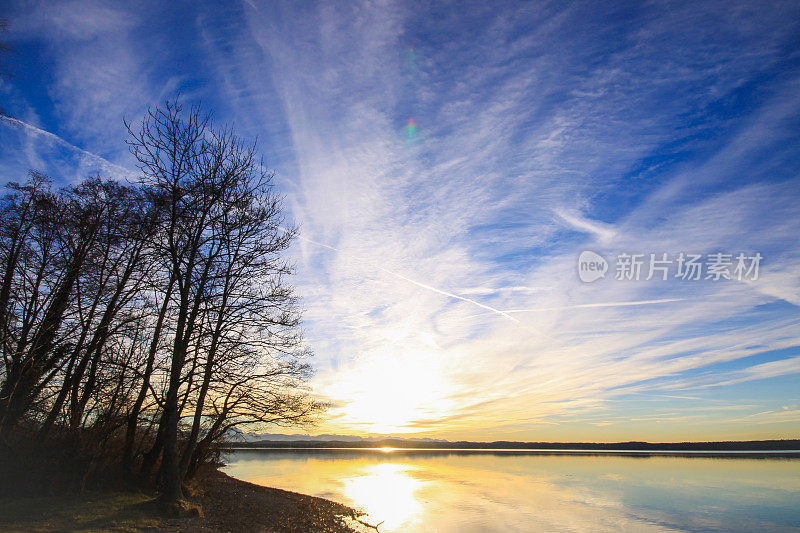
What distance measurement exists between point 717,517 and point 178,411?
3576cm

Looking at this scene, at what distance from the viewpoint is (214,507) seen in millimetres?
18641

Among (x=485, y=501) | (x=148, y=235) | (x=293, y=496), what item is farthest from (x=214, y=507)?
(x=485, y=501)

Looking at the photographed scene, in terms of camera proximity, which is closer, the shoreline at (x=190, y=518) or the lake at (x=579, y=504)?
the shoreline at (x=190, y=518)

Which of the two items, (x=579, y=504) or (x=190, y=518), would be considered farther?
(x=579, y=504)

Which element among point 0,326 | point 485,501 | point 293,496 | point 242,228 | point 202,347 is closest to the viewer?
point 0,326

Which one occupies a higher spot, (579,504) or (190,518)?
(190,518)

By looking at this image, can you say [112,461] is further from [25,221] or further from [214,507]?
[25,221]

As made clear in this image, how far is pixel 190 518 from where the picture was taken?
1548 cm

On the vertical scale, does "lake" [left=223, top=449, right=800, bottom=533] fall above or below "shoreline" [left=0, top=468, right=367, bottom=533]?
below

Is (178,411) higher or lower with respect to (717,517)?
higher

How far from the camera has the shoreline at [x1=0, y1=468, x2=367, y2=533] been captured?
41.3 ft

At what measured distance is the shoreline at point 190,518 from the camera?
12578 millimetres

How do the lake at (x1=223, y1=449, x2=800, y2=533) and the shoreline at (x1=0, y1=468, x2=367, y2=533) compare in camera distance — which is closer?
the shoreline at (x1=0, y1=468, x2=367, y2=533)

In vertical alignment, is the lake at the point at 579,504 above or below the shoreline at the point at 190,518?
below
